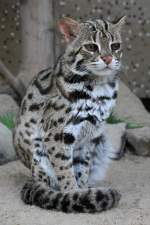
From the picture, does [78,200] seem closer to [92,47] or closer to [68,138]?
[68,138]

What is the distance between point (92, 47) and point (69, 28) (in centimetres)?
26

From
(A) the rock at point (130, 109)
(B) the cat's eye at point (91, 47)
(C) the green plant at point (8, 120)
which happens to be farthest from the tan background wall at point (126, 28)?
(B) the cat's eye at point (91, 47)

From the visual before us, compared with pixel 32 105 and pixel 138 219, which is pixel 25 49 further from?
pixel 138 219

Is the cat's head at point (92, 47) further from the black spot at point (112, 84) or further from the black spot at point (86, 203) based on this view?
the black spot at point (86, 203)

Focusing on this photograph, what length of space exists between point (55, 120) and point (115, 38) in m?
0.69

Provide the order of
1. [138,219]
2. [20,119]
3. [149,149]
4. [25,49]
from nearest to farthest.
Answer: [138,219] < [20,119] < [149,149] < [25,49]

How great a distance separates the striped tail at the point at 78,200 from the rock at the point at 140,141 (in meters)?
1.80

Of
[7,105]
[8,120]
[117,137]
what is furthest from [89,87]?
[7,105]

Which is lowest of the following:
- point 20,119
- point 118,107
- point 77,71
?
point 118,107

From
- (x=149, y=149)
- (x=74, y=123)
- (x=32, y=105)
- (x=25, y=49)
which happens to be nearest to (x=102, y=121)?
(x=74, y=123)

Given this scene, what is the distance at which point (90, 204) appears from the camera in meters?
4.25

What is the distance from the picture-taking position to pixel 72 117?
Answer: 4465mm

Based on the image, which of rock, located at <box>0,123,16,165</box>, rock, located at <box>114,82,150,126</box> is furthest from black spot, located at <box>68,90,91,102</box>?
rock, located at <box>114,82,150,126</box>

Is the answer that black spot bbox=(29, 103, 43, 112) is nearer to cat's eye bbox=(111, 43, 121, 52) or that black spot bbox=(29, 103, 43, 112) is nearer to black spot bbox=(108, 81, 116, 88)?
black spot bbox=(108, 81, 116, 88)
